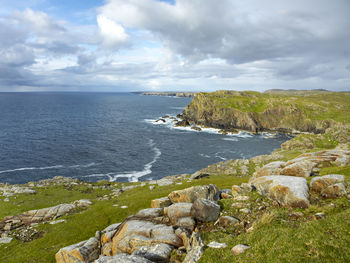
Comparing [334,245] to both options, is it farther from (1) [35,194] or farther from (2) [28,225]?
(1) [35,194]

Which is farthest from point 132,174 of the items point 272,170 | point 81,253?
point 81,253

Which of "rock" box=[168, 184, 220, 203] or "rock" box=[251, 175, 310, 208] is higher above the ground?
"rock" box=[251, 175, 310, 208]

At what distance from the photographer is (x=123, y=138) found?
390ft

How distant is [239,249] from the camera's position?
39.4 feet

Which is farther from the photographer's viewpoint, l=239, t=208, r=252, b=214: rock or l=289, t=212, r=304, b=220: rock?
l=239, t=208, r=252, b=214: rock

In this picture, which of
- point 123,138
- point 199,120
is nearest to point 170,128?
point 199,120

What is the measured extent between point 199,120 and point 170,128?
3133 cm

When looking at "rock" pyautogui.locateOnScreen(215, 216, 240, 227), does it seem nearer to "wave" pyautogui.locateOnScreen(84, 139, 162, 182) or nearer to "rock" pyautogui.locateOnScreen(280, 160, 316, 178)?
"rock" pyautogui.locateOnScreen(280, 160, 316, 178)

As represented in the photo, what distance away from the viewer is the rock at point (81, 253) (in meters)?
17.4

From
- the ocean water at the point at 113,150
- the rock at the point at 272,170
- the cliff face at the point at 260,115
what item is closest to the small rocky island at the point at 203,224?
the rock at the point at 272,170

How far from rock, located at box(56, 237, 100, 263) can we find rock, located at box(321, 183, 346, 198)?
2199 cm

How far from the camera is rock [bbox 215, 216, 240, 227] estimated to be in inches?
673

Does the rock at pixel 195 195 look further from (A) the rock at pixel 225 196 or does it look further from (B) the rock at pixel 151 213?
(B) the rock at pixel 151 213

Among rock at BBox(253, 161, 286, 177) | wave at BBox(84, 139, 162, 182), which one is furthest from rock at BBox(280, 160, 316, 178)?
wave at BBox(84, 139, 162, 182)
